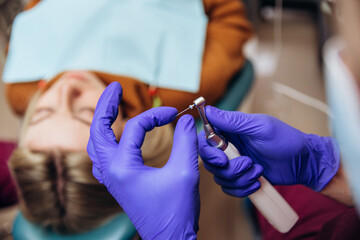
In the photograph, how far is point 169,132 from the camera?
2.20 ft

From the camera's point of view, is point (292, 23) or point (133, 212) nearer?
point (133, 212)

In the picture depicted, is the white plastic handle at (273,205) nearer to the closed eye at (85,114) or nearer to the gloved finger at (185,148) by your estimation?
the gloved finger at (185,148)

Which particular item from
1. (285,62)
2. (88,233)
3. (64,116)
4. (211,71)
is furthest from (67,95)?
(285,62)

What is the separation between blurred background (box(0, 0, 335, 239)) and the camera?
0.72 m

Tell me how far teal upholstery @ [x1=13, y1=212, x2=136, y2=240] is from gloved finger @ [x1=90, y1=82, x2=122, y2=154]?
0.28m

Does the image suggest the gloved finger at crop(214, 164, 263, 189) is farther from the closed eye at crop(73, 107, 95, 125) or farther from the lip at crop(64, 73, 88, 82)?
the lip at crop(64, 73, 88, 82)

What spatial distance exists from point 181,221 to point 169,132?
0.23 meters

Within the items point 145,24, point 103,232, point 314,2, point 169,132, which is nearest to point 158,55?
point 145,24

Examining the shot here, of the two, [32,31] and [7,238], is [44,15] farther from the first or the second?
[7,238]

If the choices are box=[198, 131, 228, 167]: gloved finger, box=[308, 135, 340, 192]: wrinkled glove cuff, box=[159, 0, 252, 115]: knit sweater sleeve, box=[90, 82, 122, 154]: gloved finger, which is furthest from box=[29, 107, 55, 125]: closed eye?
box=[308, 135, 340, 192]: wrinkled glove cuff

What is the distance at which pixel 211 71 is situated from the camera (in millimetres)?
997

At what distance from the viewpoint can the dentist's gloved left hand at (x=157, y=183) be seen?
49cm

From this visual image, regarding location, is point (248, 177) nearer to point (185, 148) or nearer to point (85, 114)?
point (185, 148)

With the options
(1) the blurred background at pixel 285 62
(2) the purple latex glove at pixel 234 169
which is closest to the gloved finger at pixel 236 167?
(2) the purple latex glove at pixel 234 169
